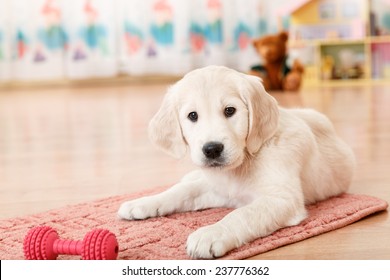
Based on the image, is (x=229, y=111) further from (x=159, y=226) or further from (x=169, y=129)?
(x=159, y=226)

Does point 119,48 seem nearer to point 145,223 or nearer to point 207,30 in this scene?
point 207,30

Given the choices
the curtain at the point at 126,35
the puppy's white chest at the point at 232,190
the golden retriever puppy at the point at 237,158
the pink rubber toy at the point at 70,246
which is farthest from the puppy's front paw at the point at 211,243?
the curtain at the point at 126,35

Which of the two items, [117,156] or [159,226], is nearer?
[159,226]

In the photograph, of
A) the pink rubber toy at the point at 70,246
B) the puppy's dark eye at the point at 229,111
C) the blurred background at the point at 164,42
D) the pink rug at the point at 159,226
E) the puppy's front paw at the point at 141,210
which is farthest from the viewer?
the blurred background at the point at 164,42

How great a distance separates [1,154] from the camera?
2559mm

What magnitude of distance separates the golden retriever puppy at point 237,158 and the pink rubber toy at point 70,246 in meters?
0.15

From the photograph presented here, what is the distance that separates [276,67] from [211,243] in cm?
389

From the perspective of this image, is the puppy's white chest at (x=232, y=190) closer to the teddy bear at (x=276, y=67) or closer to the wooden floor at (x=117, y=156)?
the wooden floor at (x=117, y=156)

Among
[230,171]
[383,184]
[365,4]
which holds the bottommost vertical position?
[383,184]

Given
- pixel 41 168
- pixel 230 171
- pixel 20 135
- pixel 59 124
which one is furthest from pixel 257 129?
pixel 59 124

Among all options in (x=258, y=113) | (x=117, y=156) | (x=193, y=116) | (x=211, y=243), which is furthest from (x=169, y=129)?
(x=117, y=156)

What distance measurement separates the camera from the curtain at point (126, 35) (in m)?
5.66

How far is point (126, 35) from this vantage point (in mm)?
5691
